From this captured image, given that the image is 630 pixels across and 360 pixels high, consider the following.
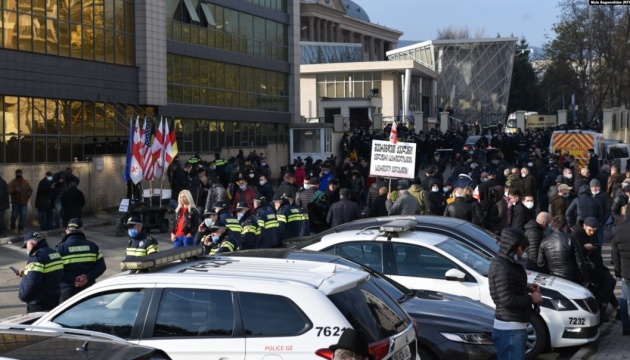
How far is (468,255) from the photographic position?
11.6 m

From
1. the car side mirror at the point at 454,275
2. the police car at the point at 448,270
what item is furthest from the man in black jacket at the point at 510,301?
the police car at the point at 448,270

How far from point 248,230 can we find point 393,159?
18.7 feet

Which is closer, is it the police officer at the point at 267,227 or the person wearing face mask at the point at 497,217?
the police officer at the point at 267,227

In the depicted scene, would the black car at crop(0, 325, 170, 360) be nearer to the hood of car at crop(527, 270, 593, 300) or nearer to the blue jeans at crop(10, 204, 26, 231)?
the hood of car at crop(527, 270, 593, 300)

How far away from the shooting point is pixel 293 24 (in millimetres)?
48219

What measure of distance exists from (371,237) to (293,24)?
3773 centimetres

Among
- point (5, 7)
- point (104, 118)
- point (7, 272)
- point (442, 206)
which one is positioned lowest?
point (7, 272)

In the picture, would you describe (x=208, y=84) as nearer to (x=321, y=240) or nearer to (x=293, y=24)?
(x=293, y=24)

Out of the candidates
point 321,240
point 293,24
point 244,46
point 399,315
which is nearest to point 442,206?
point 321,240

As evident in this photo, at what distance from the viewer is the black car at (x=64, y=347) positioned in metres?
4.99

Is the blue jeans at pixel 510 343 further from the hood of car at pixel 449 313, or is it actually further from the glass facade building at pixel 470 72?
the glass facade building at pixel 470 72

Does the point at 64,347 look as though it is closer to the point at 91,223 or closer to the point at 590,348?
the point at 590,348

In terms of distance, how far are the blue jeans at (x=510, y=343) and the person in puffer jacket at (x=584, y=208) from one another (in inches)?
403

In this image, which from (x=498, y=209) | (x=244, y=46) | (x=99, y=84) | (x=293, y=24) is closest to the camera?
(x=498, y=209)
